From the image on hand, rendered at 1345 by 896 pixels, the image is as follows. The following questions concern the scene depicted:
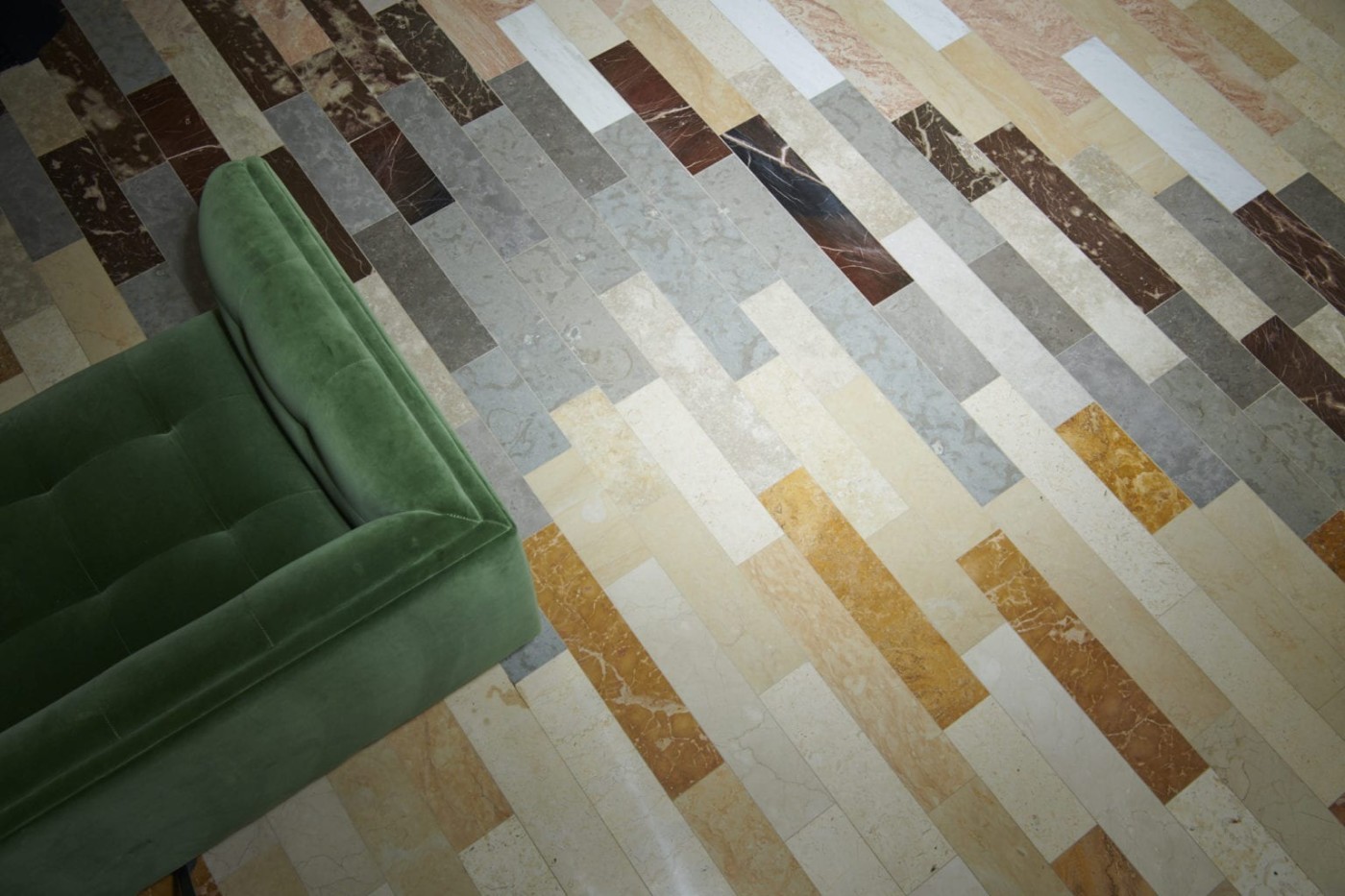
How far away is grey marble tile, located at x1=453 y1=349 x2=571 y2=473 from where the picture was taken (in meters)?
2.72

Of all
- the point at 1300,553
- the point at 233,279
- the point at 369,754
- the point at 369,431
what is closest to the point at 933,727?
the point at 1300,553

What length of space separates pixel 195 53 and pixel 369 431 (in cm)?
202

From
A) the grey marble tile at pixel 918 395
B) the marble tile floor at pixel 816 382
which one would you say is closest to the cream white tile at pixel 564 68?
the marble tile floor at pixel 816 382

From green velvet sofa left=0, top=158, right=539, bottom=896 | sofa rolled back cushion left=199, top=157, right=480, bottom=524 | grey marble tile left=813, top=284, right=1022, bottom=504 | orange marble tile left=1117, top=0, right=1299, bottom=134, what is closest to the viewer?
green velvet sofa left=0, top=158, right=539, bottom=896

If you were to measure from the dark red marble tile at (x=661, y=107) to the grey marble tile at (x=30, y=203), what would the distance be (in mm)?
1573

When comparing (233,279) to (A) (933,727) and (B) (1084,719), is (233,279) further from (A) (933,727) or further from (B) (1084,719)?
(B) (1084,719)

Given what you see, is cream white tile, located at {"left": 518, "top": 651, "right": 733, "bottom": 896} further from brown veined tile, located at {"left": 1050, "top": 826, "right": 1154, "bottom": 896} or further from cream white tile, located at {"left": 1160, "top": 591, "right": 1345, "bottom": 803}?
cream white tile, located at {"left": 1160, "top": 591, "right": 1345, "bottom": 803}

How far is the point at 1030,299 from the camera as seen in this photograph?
2.93 metres

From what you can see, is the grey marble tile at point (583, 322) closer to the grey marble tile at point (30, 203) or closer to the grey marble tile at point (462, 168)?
the grey marble tile at point (462, 168)

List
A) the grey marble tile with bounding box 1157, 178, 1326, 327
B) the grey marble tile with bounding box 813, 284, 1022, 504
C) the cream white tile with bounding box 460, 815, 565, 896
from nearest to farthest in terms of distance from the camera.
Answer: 1. the cream white tile with bounding box 460, 815, 565, 896
2. the grey marble tile with bounding box 813, 284, 1022, 504
3. the grey marble tile with bounding box 1157, 178, 1326, 327

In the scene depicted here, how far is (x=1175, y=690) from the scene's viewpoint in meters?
2.52

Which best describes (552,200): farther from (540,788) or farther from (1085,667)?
(1085,667)

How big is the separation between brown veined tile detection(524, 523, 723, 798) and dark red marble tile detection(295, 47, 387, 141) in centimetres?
137

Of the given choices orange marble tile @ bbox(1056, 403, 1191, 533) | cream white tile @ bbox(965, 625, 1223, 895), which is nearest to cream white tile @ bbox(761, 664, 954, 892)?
cream white tile @ bbox(965, 625, 1223, 895)
